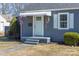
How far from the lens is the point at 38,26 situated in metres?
20.1

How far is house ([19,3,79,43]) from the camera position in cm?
1872

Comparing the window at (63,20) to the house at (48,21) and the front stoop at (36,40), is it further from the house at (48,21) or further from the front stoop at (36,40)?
the front stoop at (36,40)

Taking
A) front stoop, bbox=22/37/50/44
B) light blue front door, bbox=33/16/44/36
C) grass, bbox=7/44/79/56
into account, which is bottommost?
grass, bbox=7/44/79/56

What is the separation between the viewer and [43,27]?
19.8 metres

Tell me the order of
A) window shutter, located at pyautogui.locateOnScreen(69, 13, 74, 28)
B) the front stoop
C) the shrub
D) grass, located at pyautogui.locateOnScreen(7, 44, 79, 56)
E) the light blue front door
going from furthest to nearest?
the light blue front door < window shutter, located at pyautogui.locateOnScreen(69, 13, 74, 28) < the front stoop < the shrub < grass, located at pyautogui.locateOnScreen(7, 44, 79, 56)

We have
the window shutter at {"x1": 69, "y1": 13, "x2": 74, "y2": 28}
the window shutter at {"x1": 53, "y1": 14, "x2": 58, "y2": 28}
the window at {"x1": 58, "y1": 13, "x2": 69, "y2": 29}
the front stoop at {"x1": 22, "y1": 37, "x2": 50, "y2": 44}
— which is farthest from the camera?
the window shutter at {"x1": 53, "y1": 14, "x2": 58, "y2": 28}

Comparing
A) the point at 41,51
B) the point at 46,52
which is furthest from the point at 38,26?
the point at 46,52

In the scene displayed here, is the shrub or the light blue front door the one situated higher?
the light blue front door

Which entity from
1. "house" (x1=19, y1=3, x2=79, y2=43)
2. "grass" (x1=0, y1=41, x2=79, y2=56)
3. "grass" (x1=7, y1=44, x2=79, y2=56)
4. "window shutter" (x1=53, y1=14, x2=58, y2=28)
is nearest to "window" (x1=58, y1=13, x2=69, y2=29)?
"house" (x1=19, y1=3, x2=79, y2=43)

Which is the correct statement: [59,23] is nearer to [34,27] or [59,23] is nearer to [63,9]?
[63,9]

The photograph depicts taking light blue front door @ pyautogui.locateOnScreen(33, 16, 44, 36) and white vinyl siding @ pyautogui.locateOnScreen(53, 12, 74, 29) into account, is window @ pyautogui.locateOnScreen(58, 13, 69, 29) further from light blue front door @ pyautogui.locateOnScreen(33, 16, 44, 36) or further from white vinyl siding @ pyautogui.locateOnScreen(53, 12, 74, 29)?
light blue front door @ pyautogui.locateOnScreen(33, 16, 44, 36)

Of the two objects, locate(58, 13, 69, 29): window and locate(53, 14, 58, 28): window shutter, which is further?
locate(53, 14, 58, 28): window shutter

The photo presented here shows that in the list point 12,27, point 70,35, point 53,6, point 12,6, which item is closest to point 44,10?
point 53,6

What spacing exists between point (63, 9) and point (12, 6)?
83.1ft
